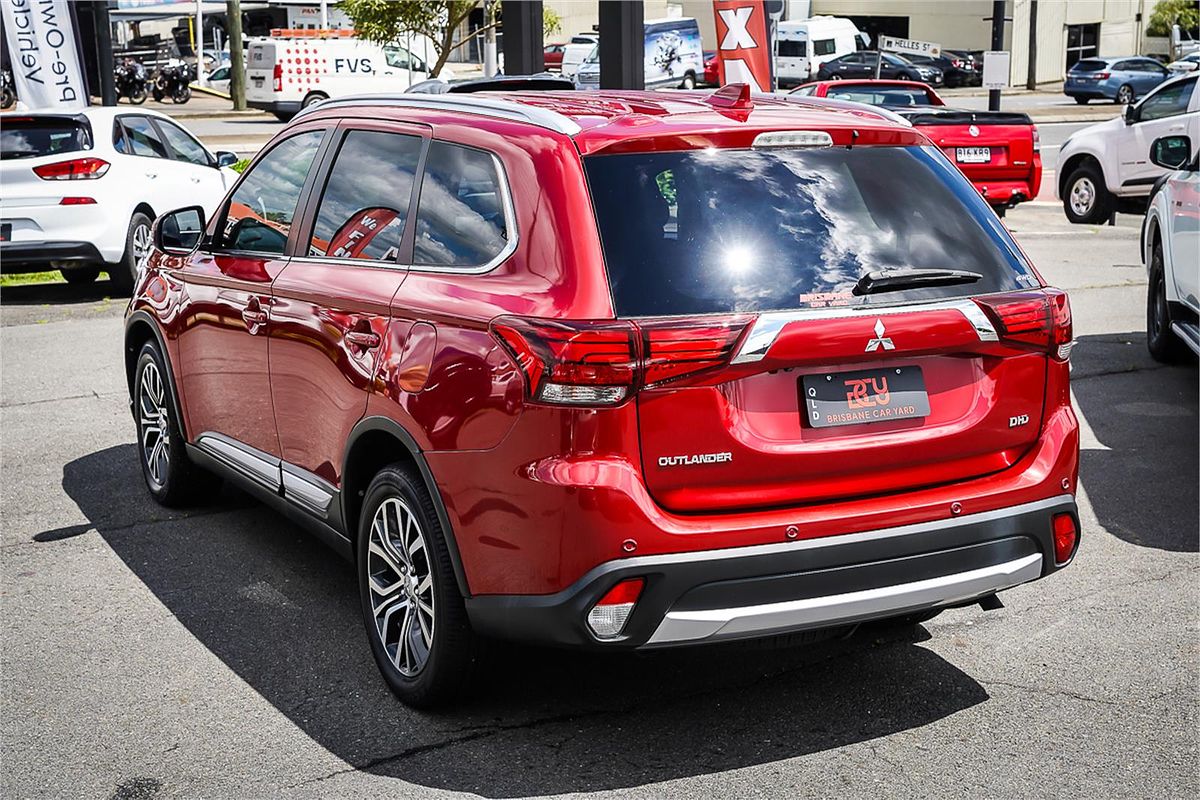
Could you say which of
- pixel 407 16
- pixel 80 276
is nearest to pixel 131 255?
pixel 80 276

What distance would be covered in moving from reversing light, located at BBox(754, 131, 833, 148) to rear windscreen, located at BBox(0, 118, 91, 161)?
10.3 meters

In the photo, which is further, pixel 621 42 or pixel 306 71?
pixel 306 71

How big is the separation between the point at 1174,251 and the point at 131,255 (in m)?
8.88

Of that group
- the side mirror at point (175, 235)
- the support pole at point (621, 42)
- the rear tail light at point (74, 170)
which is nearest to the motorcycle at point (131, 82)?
the rear tail light at point (74, 170)

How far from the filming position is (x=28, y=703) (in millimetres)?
4504

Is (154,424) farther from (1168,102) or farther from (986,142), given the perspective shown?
(1168,102)

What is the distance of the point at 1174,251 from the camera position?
8781 mm

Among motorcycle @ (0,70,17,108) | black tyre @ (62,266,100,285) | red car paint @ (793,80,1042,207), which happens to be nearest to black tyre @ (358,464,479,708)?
black tyre @ (62,266,100,285)

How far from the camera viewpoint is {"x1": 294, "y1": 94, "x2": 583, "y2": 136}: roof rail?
13.5 ft

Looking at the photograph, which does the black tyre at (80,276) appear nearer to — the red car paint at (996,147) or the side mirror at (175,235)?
the side mirror at (175,235)

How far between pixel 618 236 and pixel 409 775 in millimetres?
1550

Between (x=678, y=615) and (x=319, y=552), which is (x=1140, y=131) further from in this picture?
(x=678, y=615)

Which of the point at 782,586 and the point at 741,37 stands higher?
the point at 741,37

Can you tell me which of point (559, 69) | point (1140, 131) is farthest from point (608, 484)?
point (559, 69)
